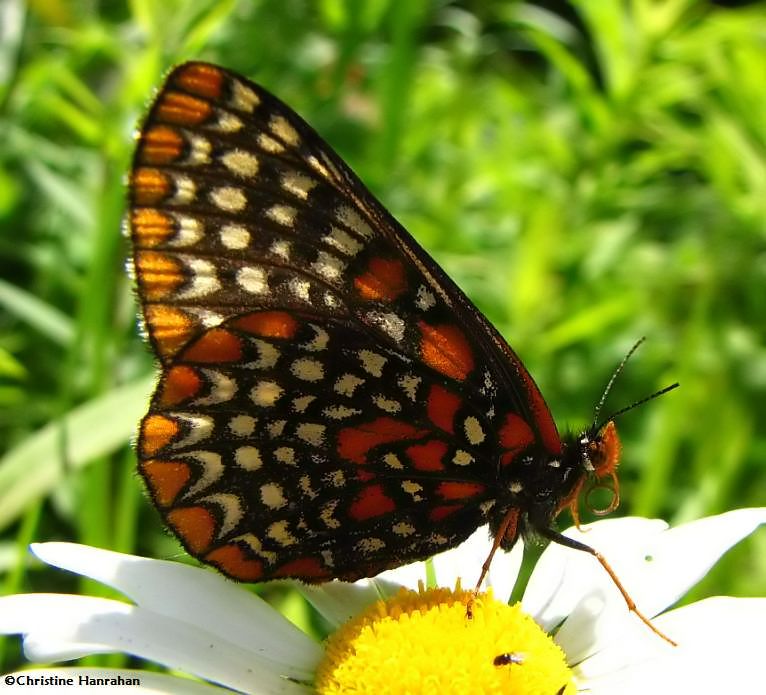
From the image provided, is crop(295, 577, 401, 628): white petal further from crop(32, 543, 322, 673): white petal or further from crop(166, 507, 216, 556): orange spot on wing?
crop(166, 507, 216, 556): orange spot on wing

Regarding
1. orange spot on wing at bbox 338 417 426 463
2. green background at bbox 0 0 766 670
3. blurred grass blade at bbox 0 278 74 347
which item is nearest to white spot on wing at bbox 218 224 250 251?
orange spot on wing at bbox 338 417 426 463

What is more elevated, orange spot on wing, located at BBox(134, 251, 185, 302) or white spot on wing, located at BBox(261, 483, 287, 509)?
orange spot on wing, located at BBox(134, 251, 185, 302)

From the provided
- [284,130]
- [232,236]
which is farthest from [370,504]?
[284,130]

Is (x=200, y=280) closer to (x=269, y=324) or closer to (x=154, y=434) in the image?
(x=269, y=324)

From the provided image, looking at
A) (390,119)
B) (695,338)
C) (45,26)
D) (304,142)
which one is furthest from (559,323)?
(45,26)

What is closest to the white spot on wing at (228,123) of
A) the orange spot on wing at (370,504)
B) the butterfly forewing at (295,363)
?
the butterfly forewing at (295,363)

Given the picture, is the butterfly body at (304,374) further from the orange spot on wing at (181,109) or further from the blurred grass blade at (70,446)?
the blurred grass blade at (70,446)
